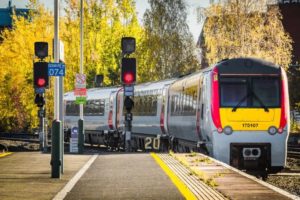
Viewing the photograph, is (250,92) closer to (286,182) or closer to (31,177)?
(286,182)

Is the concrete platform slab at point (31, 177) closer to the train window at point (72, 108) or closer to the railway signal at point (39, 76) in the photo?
the railway signal at point (39, 76)

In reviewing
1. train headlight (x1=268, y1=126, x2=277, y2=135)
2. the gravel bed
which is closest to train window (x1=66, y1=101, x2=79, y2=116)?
the gravel bed

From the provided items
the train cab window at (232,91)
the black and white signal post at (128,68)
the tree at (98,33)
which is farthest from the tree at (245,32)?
the train cab window at (232,91)

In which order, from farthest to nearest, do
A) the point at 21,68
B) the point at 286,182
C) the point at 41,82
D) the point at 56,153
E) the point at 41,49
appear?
the point at 21,68
the point at 41,49
the point at 41,82
the point at 286,182
the point at 56,153

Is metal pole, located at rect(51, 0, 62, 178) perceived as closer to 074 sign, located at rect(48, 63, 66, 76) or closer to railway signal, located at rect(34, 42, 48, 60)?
074 sign, located at rect(48, 63, 66, 76)

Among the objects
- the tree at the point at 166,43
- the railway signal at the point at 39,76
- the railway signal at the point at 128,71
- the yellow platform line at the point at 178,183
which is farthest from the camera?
the tree at the point at 166,43

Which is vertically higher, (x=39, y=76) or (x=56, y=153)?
(x=39, y=76)

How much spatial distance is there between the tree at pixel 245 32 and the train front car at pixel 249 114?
34.0 meters

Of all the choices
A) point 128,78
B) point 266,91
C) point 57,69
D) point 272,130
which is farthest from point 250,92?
point 57,69

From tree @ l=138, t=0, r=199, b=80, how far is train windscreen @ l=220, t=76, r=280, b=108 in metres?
49.2

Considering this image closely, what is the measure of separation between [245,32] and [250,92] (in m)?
36.1

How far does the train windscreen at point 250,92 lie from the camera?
21984 millimetres

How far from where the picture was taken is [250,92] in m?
22.0

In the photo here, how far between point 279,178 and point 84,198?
1131cm
